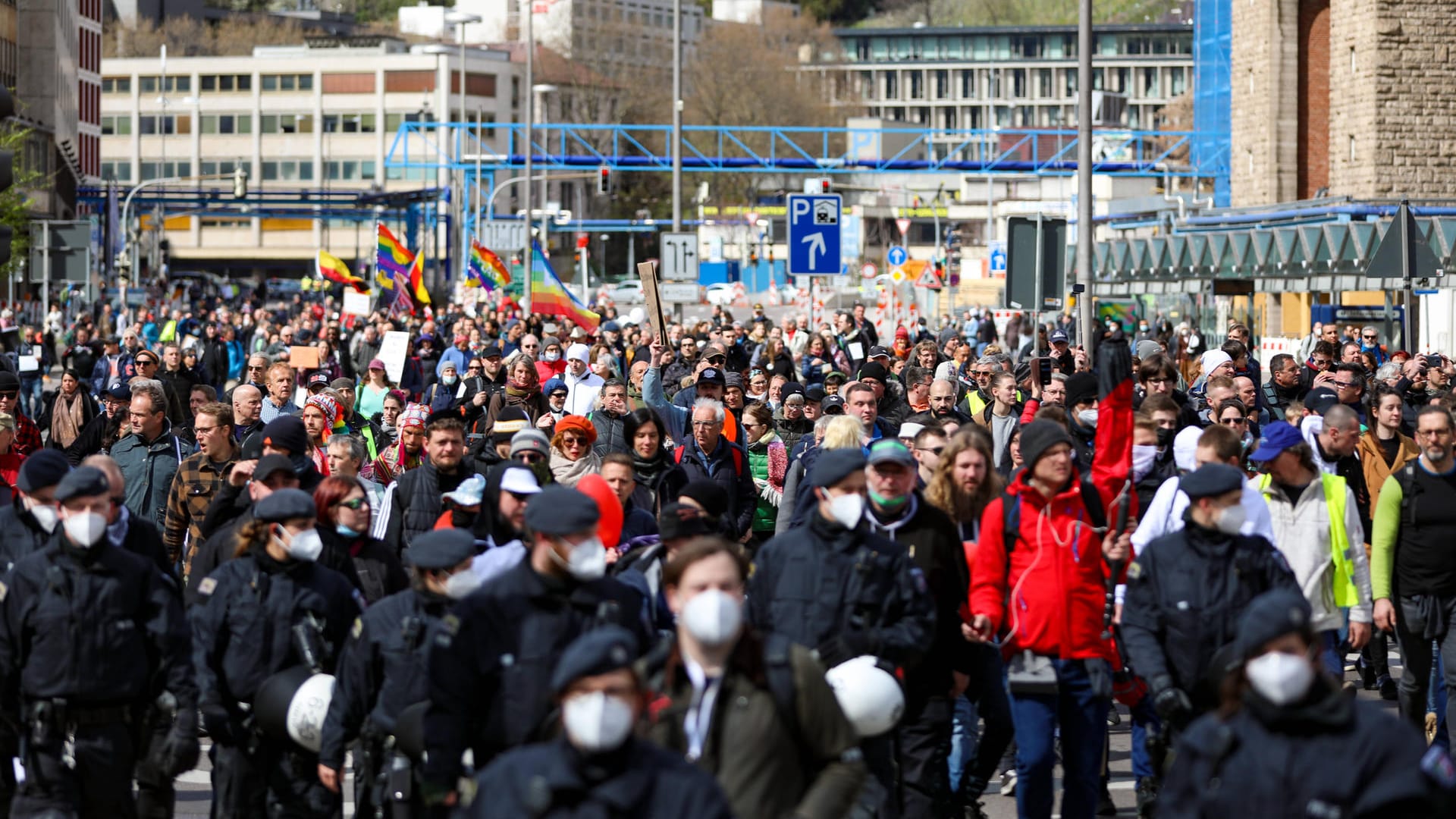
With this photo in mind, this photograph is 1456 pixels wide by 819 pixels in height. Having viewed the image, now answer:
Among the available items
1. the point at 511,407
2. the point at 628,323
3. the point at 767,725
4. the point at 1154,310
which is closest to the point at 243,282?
the point at 1154,310

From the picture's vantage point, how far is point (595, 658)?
4.76 m

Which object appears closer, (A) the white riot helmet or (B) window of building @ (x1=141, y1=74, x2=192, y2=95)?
(A) the white riot helmet

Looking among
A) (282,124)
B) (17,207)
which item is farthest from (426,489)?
(282,124)

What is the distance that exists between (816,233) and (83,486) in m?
15.0

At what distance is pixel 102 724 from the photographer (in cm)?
758

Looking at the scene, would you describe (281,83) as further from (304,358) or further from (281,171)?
(304,358)

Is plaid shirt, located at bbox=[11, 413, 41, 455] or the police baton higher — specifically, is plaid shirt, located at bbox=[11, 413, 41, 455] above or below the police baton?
above

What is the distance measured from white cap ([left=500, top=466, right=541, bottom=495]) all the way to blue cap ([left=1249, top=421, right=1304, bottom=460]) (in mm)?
2955

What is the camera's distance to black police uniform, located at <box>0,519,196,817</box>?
295 inches

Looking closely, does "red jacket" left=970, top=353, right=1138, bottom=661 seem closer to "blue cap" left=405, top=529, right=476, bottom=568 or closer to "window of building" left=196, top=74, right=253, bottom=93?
"blue cap" left=405, top=529, right=476, bottom=568

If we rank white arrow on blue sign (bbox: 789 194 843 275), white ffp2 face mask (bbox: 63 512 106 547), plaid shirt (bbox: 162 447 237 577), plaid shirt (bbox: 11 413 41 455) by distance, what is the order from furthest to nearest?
white arrow on blue sign (bbox: 789 194 843 275), plaid shirt (bbox: 11 413 41 455), plaid shirt (bbox: 162 447 237 577), white ffp2 face mask (bbox: 63 512 106 547)

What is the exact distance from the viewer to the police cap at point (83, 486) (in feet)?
24.8

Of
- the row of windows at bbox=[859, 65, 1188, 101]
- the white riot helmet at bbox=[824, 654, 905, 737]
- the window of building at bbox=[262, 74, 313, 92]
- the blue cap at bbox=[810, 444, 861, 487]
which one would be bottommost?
the white riot helmet at bbox=[824, 654, 905, 737]

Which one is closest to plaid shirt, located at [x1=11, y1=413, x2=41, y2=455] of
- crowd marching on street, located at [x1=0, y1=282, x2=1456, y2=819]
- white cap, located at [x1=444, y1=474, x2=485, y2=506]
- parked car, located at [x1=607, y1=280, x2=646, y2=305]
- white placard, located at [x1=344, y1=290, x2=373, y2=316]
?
crowd marching on street, located at [x1=0, y1=282, x2=1456, y2=819]
